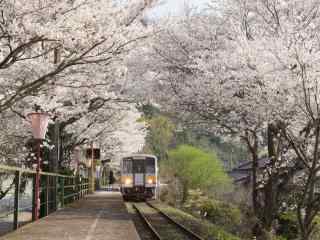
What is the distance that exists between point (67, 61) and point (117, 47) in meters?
1.21

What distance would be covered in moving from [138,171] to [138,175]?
0.23m

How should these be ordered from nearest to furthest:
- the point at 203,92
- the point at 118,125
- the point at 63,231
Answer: the point at 63,231 < the point at 203,92 < the point at 118,125

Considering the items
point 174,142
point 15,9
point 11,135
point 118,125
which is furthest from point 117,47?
point 174,142

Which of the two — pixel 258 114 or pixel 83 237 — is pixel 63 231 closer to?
pixel 83 237

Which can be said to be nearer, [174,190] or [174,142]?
[174,190]

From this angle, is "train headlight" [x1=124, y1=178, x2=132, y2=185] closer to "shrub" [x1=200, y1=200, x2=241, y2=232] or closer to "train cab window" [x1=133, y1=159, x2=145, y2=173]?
"train cab window" [x1=133, y1=159, x2=145, y2=173]

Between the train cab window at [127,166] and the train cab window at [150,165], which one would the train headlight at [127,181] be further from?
the train cab window at [150,165]

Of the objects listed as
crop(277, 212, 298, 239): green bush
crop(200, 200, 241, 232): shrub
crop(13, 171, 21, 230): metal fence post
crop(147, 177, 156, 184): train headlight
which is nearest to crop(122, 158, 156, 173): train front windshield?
crop(147, 177, 156, 184): train headlight

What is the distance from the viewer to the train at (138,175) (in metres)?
29.3

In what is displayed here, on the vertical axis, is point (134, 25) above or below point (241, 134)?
above

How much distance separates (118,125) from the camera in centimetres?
3003

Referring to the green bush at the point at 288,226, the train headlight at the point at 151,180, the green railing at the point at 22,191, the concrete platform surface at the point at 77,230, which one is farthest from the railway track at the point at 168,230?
the train headlight at the point at 151,180

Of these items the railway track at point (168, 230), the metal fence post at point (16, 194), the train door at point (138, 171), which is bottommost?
the railway track at point (168, 230)

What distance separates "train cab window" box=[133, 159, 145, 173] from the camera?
96.0 feet
